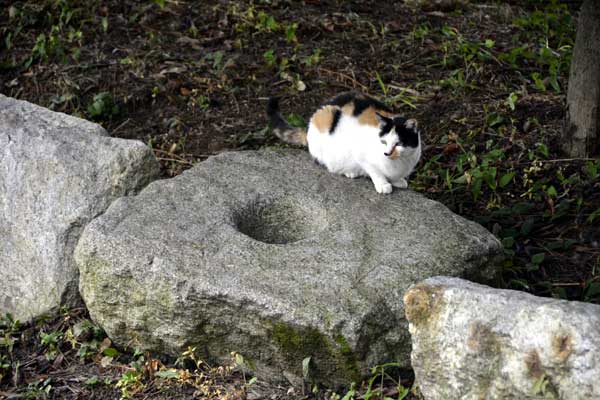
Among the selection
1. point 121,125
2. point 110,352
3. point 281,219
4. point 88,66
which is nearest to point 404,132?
point 281,219

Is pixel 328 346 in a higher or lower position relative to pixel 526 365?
lower

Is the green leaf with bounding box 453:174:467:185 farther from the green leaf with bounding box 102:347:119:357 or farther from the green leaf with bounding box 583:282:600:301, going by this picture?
the green leaf with bounding box 102:347:119:357

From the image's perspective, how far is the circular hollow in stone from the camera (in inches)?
176

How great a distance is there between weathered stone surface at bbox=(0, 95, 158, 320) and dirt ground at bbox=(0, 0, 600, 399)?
0.74 ft

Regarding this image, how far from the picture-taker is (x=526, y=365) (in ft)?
9.63

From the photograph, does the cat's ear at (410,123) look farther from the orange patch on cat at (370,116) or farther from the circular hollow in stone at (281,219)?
the circular hollow in stone at (281,219)

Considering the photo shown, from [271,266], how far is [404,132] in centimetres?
110

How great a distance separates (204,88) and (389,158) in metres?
2.46

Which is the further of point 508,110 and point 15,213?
point 508,110

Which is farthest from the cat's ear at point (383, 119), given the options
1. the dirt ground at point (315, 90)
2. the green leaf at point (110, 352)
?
the green leaf at point (110, 352)

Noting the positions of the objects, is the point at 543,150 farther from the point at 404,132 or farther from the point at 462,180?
the point at 404,132

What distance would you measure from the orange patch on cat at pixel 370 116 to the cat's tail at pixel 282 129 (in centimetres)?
63

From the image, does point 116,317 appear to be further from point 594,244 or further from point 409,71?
point 409,71

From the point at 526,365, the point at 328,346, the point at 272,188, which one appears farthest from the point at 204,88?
the point at 526,365
